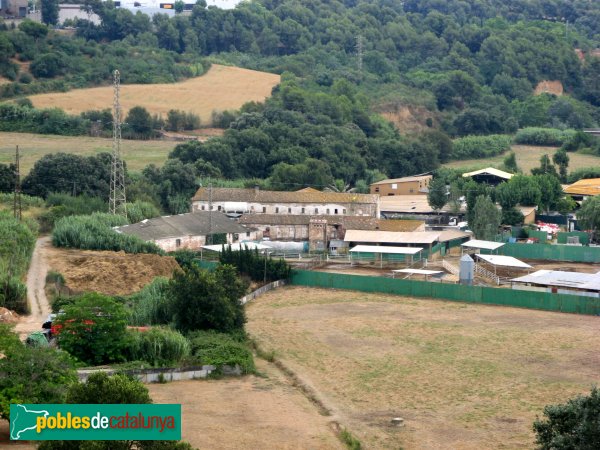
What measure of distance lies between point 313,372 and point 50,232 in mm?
25546

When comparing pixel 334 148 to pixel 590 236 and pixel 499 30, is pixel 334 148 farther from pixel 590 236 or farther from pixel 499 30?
pixel 499 30

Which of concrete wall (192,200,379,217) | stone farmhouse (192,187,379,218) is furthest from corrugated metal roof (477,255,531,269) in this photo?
stone farmhouse (192,187,379,218)

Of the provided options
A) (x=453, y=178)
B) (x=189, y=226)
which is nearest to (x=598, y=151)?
(x=453, y=178)

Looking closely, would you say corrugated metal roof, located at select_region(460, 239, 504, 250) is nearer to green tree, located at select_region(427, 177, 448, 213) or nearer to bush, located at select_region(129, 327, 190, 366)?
green tree, located at select_region(427, 177, 448, 213)

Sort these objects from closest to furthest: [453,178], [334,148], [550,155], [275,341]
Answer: [275,341] < [453,178] < [334,148] < [550,155]

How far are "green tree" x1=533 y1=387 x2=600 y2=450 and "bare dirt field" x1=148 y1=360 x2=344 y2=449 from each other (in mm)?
5596

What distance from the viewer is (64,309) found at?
34.5 metres

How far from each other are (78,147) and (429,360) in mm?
50007

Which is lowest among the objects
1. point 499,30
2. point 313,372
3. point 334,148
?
point 313,372

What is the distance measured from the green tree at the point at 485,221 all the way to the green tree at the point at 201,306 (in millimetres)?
24534

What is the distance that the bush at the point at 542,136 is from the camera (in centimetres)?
10256

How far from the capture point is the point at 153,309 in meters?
39.1

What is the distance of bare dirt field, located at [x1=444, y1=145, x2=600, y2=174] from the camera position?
90.1 meters

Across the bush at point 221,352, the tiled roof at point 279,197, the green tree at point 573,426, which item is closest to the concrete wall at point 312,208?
the tiled roof at point 279,197
